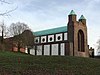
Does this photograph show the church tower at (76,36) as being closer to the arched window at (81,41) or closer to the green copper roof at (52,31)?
the arched window at (81,41)

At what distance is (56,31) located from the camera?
99.1 metres

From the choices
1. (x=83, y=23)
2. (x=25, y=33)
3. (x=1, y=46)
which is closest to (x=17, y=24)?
(x=25, y=33)

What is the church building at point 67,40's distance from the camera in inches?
3484

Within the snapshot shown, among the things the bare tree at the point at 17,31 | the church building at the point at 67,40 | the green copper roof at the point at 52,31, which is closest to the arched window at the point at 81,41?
the church building at the point at 67,40

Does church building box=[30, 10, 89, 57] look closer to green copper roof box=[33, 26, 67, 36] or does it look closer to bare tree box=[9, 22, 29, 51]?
green copper roof box=[33, 26, 67, 36]

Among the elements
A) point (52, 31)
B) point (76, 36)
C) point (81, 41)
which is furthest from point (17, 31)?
point (52, 31)

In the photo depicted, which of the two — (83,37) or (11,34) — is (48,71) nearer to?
(11,34)

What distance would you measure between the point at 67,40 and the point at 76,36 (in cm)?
339

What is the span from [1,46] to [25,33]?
10.9 metres

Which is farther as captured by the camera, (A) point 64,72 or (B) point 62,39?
(B) point 62,39

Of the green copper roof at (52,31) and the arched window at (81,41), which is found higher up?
the green copper roof at (52,31)

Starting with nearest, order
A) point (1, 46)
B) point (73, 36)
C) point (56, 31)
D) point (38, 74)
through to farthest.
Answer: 1. point (38, 74)
2. point (1, 46)
3. point (73, 36)
4. point (56, 31)

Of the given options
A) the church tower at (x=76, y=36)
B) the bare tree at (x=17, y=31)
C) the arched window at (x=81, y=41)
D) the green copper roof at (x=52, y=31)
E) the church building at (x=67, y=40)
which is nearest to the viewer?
the bare tree at (x=17, y=31)

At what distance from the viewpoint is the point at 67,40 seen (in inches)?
3561
